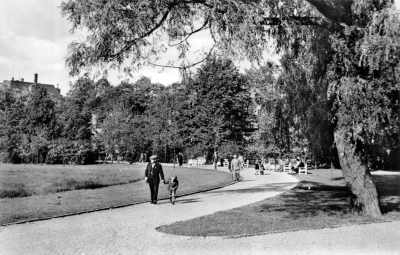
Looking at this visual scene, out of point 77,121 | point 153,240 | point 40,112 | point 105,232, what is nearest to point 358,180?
point 153,240

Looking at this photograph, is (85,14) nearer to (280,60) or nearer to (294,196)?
(280,60)

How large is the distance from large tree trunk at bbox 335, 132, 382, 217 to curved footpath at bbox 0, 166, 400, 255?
1.13 meters

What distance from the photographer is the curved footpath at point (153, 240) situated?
23.7 ft

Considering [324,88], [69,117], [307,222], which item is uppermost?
[69,117]

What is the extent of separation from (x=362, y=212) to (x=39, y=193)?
1238 centimetres

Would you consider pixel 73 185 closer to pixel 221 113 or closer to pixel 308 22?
pixel 308 22

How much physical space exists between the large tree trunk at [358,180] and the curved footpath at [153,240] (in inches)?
44.5

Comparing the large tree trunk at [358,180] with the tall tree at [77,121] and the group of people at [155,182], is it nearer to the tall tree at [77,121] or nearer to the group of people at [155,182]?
the group of people at [155,182]

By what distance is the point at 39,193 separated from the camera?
52.4ft

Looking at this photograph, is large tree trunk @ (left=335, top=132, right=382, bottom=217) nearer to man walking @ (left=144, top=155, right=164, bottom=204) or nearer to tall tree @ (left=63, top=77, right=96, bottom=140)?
man walking @ (left=144, top=155, right=164, bottom=204)

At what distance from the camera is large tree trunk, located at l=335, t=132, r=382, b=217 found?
11016 mm

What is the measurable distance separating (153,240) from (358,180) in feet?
21.2

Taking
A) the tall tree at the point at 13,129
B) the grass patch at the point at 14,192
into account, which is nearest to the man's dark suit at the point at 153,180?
the grass patch at the point at 14,192

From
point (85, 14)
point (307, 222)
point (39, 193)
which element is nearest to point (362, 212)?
point (307, 222)
